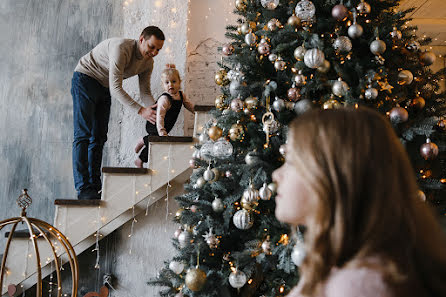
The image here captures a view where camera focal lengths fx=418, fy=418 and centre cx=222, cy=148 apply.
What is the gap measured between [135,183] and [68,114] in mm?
1359

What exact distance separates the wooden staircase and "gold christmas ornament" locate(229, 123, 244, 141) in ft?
2.72

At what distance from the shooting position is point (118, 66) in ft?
10.2

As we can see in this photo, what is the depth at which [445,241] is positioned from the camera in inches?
32.4

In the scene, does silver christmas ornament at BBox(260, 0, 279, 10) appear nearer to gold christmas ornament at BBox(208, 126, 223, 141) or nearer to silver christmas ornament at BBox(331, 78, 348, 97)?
silver christmas ornament at BBox(331, 78, 348, 97)

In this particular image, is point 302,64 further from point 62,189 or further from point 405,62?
point 62,189

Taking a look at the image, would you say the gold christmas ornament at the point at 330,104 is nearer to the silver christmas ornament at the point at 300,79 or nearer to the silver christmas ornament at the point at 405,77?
the silver christmas ornament at the point at 300,79

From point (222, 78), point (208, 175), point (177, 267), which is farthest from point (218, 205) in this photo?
point (222, 78)

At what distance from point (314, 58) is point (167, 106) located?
1551mm

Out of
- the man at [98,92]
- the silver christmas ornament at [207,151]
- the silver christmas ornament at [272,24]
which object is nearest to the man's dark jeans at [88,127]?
the man at [98,92]

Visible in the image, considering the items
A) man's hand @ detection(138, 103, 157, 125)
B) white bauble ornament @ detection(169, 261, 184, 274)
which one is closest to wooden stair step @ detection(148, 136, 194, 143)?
man's hand @ detection(138, 103, 157, 125)

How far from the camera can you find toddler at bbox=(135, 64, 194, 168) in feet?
10.3

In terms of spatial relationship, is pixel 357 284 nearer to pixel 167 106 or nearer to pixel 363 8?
pixel 363 8

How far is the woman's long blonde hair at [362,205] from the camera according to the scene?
0.74 m

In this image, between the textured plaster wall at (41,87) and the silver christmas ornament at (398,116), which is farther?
the textured plaster wall at (41,87)
